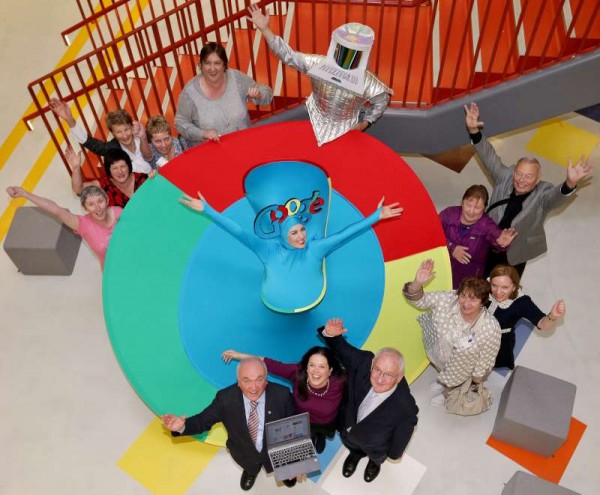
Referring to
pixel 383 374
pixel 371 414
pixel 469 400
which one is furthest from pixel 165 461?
pixel 469 400

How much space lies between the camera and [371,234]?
15.0 ft

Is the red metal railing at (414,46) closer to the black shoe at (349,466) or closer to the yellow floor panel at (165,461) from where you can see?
the yellow floor panel at (165,461)

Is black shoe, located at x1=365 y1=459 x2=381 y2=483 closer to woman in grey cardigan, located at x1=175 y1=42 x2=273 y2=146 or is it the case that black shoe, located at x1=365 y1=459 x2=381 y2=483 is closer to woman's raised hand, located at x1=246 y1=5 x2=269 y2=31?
woman in grey cardigan, located at x1=175 y1=42 x2=273 y2=146

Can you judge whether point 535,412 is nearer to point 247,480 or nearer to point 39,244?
point 247,480

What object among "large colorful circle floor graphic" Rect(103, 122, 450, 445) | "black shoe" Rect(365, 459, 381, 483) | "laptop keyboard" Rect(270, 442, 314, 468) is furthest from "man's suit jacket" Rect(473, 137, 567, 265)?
"laptop keyboard" Rect(270, 442, 314, 468)

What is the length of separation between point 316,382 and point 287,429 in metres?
0.33

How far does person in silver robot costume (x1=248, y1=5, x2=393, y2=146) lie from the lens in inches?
150

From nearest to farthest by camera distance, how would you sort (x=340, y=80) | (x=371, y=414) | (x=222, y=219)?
(x=371, y=414), (x=222, y=219), (x=340, y=80)

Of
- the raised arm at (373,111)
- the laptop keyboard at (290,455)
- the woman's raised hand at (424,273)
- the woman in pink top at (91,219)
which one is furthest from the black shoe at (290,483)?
the raised arm at (373,111)

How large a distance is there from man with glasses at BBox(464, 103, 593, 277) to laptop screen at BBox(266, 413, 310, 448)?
2208mm

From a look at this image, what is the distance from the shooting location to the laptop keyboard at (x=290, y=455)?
3.53m

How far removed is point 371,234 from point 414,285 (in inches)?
29.6

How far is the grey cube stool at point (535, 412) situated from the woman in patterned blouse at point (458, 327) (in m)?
0.38

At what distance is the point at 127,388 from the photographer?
483 centimetres
